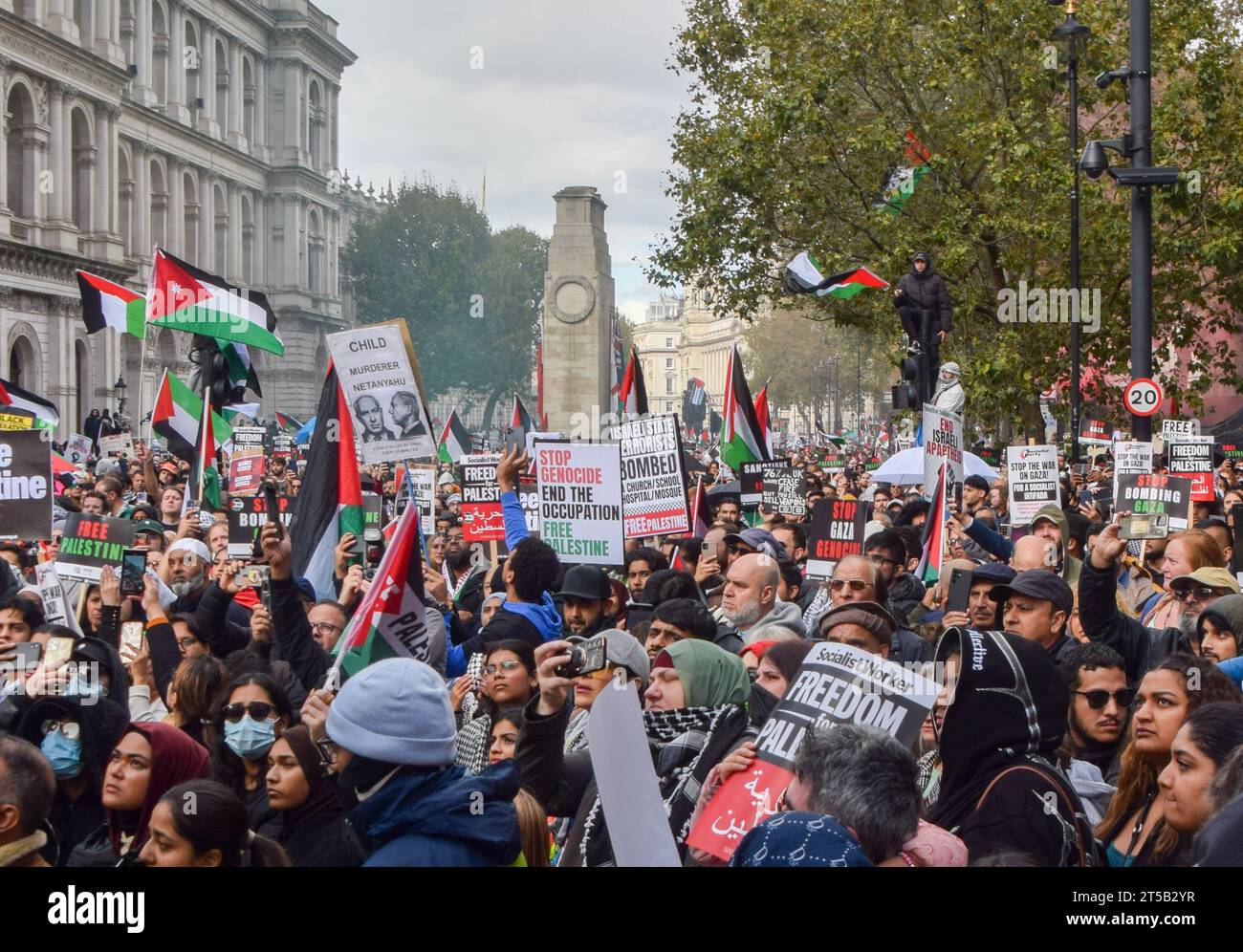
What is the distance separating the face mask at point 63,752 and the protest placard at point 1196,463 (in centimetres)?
924

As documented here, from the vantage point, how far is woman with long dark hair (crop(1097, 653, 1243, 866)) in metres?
4.20

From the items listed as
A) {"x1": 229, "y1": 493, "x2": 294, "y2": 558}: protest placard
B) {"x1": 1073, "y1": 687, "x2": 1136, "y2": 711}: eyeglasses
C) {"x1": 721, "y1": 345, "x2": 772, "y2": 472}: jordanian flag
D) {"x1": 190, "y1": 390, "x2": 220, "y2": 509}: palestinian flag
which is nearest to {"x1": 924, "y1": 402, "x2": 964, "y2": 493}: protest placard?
{"x1": 721, "y1": 345, "x2": 772, "y2": 472}: jordanian flag

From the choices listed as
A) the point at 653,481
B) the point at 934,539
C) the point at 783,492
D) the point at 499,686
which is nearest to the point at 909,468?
the point at 783,492

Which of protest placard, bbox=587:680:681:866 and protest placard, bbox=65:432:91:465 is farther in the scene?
protest placard, bbox=65:432:91:465

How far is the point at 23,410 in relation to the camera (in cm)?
1406

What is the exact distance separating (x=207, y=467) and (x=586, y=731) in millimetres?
10504

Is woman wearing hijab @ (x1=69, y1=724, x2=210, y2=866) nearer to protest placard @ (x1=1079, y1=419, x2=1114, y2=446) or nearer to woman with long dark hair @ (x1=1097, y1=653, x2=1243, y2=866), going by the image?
woman with long dark hair @ (x1=1097, y1=653, x2=1243, y2=866)

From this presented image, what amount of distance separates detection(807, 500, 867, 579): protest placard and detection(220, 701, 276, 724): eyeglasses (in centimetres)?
540

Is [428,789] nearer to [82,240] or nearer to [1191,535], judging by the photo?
[1191,535]

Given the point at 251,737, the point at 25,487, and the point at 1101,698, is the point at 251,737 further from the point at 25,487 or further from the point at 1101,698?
the point at 25,487

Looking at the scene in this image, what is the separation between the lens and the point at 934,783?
4.52 metres

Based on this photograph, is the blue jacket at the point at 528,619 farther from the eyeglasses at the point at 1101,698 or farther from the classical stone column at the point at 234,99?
the classical stone column at the point at 234,99

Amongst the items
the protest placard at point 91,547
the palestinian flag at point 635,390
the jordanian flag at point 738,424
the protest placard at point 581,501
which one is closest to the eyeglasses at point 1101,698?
the protest placard at point 581,501
